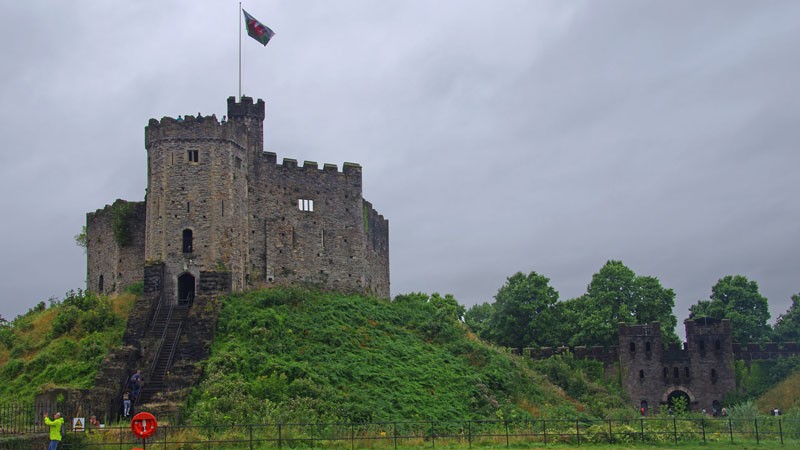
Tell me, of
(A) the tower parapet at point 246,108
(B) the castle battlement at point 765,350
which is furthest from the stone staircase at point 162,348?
(B) the castle battlement at point 765,350

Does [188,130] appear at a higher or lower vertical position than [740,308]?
higher

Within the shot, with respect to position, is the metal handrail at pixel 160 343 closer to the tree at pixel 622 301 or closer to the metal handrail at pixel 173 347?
the metal handrail at pixel 173 347

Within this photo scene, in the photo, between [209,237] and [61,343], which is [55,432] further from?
[209,237]

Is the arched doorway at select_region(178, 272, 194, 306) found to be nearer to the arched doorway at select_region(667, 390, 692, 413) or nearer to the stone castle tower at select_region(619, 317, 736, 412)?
the stone castle tower at select_region(619, 317, 736, 412)

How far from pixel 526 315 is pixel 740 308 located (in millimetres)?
17782

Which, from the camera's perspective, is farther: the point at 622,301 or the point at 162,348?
the point at 622,301

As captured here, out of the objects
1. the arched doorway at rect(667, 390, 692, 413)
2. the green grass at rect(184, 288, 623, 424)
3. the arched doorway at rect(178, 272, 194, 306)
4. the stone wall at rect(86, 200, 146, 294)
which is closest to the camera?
the green grass at rect(184, 288, 623, 424)

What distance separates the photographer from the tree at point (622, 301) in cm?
7025

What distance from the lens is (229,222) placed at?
4719 centimetres

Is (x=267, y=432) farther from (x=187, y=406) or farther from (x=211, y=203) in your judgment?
(x=211, y=203)

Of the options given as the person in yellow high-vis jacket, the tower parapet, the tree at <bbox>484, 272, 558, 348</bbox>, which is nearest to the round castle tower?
the tower parapet

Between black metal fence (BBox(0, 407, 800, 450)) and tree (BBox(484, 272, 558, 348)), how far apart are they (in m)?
31.3

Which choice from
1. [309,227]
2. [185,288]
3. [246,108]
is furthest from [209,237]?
[246,108]

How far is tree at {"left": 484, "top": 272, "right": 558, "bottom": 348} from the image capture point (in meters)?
69.2
